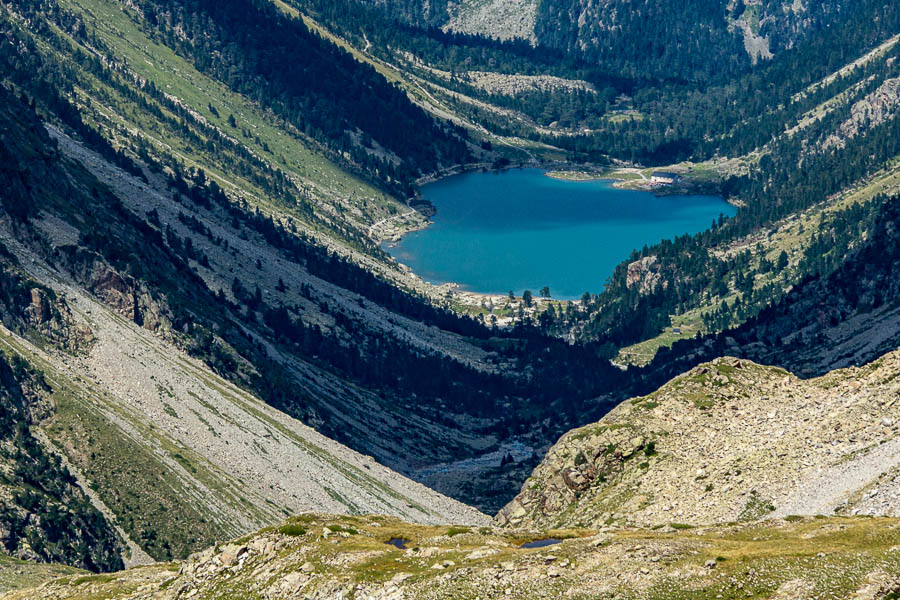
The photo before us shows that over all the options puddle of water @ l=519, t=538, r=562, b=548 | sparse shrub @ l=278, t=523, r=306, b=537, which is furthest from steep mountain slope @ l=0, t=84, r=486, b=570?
puddle of water @ l=519, t=538, r=562, b=548

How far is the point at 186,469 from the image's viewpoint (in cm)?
16962

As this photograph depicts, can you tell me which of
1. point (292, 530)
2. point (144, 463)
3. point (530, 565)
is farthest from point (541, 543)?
point (144, 463)

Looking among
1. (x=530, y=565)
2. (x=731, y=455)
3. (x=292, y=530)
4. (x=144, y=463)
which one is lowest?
(x=292, y=530)

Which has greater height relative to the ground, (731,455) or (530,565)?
(731,455)

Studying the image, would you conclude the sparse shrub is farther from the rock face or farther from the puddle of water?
the rock face

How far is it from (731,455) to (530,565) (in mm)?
30533

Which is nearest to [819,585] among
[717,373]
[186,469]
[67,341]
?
Answer: [717,373]

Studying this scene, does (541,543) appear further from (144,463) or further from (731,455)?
(144,463)

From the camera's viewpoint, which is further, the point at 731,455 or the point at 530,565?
the point at 731,455

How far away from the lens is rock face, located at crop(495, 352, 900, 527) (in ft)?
290

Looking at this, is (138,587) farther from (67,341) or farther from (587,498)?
(67,341)

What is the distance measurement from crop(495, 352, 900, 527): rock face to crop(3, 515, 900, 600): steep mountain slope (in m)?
10.2

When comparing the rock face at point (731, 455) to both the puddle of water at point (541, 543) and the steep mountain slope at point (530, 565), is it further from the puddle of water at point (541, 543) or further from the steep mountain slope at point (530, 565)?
the puddle of water at point (541, 543)

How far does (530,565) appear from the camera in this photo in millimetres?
75750
